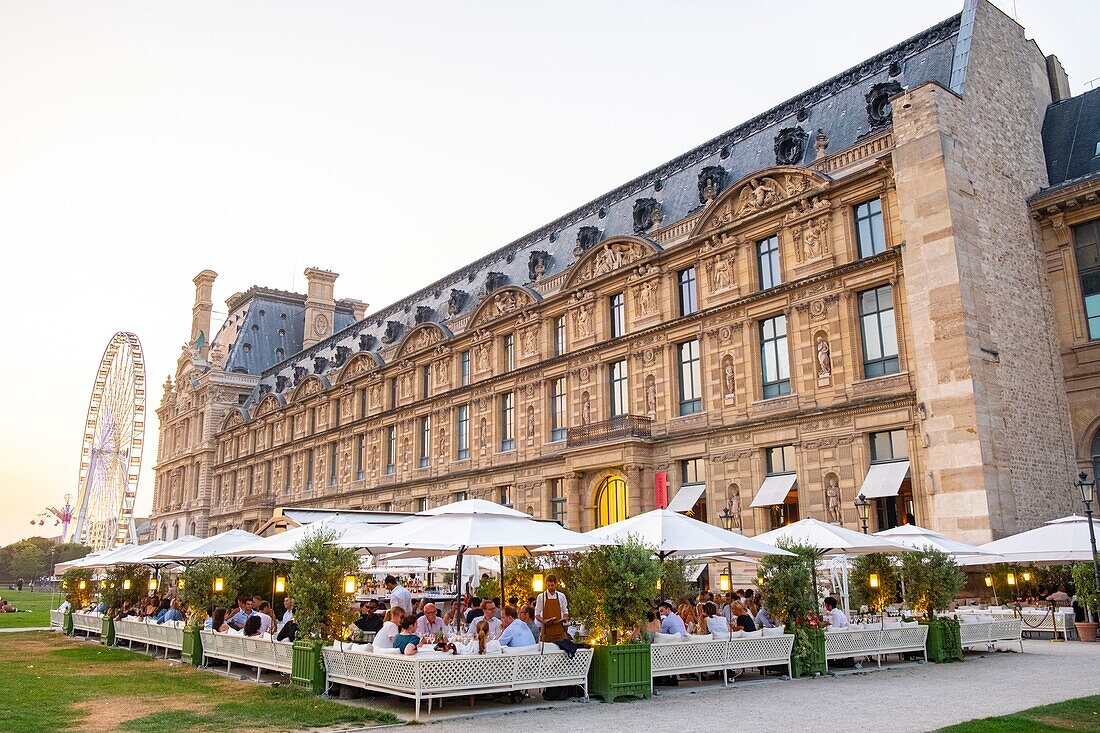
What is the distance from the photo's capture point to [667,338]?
35.3 metres

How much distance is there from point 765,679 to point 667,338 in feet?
66.4

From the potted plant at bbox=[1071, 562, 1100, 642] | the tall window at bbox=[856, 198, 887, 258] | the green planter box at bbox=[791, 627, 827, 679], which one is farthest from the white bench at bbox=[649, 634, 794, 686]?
the tall window at bbox=[856, 198, 887, 258]

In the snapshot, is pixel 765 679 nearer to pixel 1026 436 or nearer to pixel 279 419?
pixel 1026 436

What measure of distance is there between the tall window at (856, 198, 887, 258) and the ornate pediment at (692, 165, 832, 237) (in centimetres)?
157

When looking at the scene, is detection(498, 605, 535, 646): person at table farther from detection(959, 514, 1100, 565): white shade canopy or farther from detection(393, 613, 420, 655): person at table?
detection(959, 514, 1100, 565): white shade canopy

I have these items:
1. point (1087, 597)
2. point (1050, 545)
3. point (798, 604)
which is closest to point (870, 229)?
point (1050, 545)

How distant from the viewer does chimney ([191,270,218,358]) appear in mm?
91938

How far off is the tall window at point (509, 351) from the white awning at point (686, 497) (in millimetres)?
13575

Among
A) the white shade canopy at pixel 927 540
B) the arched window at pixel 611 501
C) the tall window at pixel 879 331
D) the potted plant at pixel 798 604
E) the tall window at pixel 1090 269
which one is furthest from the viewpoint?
the arched window at pixel 611 501

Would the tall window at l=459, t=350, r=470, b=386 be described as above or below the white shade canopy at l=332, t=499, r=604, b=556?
above

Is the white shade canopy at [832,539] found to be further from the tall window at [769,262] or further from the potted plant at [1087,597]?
the tall window at [769,262]

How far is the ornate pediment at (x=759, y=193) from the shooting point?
30.6 meters

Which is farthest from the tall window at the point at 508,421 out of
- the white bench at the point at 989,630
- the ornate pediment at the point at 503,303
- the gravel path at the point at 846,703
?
the gravel path at the point at 846,703

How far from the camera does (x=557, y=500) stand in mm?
40344
